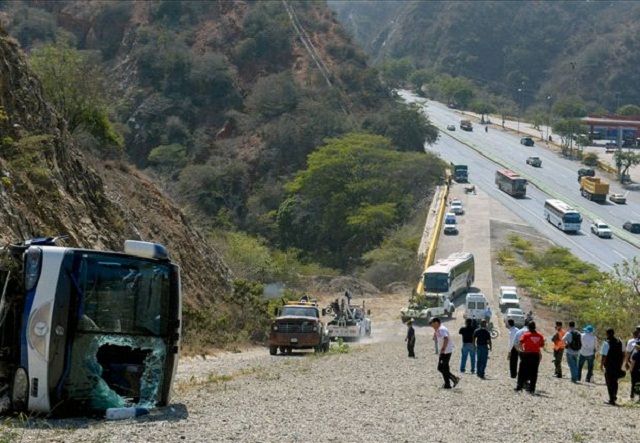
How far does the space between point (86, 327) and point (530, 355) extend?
8704 millimetres

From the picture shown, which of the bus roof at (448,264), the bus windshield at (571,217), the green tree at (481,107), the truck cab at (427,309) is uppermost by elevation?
the green tree at (481,107)

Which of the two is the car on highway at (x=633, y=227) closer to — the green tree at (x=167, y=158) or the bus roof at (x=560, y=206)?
the bus roof at (x=560, y=206)

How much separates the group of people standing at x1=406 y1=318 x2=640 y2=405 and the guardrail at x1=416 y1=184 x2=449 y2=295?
33885 millimetres

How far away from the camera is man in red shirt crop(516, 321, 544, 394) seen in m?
19.6

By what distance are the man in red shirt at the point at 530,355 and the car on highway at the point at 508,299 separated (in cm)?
3640

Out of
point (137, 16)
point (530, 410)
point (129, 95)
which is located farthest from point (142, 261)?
point (137, 16)

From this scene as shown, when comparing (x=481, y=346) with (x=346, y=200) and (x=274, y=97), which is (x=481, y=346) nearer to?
(x=346, y=200)

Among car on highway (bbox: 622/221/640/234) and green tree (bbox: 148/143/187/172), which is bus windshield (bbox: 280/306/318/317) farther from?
green tree (bbox: 148/143/187/172)

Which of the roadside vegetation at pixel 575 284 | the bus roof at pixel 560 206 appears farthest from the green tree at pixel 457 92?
the roadside vegetation at pixel 575 284

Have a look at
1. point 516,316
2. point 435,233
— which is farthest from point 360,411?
point 435,233

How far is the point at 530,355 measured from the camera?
1975 centimetres

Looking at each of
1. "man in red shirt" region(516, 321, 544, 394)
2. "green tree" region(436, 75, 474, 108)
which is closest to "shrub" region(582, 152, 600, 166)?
"green tree" region(436, 75, 474, 108)

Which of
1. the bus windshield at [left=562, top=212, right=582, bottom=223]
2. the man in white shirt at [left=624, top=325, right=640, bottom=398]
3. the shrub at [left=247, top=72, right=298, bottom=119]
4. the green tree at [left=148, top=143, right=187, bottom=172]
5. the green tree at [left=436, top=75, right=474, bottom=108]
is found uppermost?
the green tree at [left=436, top=75, right=474, bottom=108]

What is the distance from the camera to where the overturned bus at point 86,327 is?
1350 centimetres
